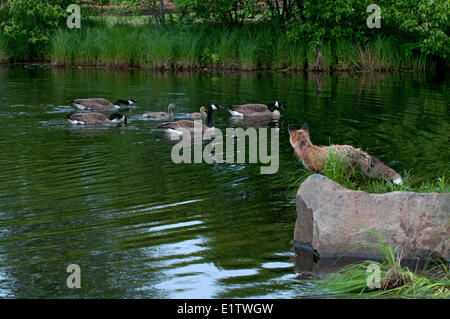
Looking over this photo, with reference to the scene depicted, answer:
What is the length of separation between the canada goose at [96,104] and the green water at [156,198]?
0.32 m

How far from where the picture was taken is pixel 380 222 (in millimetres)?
7996

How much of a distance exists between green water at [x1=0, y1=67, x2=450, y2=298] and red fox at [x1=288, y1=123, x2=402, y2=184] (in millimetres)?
592

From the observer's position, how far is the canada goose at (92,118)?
57.8 ft

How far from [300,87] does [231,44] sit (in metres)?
7.37

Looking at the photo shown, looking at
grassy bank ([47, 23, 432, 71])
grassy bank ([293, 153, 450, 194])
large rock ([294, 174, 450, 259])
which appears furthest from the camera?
grassy bank ([47, 23, 432, 71])

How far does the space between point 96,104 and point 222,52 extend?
1343 centimetres

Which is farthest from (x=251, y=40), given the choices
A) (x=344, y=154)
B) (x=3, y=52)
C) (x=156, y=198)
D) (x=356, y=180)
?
(x=156, y=198)

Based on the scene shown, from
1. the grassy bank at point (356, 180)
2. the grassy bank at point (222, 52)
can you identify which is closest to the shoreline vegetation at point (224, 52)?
the grassy bank at point (222, 52)

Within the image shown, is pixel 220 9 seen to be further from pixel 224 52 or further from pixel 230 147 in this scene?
pixel 230 147

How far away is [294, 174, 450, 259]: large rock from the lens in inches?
313

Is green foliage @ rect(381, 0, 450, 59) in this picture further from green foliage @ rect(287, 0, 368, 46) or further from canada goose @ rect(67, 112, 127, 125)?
canada goose @ rect(67, 112, 127, 125)

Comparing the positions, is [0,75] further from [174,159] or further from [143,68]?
[174,159]

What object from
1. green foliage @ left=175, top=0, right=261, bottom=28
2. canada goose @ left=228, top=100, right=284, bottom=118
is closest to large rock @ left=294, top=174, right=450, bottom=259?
canada goose @ left=228, top=100, right=284, bottom=118


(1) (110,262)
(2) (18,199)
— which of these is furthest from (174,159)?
(1) (110,262)
